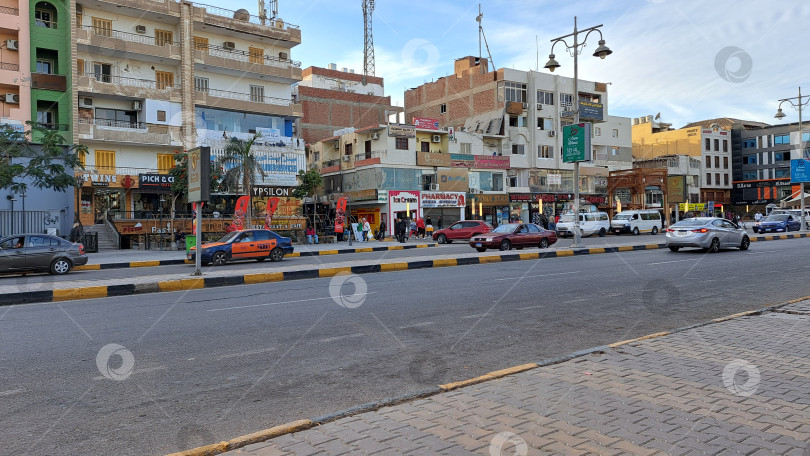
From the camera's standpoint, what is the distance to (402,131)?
1994 inches

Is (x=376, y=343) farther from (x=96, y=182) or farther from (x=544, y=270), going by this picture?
(x=96, y=182)

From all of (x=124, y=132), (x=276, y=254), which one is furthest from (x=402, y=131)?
(x=276, y=254)

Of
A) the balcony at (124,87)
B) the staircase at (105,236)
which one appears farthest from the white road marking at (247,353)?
the balcony at (124,87)

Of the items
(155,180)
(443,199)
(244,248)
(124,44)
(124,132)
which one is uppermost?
(124,44)

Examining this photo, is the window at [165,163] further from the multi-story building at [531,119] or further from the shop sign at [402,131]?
the multi-story building at [531,119]

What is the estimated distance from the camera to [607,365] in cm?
546

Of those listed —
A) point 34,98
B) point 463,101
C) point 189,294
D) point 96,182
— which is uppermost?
point 463,101

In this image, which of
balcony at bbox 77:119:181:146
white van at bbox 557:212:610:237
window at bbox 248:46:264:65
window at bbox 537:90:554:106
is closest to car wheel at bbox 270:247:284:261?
balcony at bbox 77:119:181:146

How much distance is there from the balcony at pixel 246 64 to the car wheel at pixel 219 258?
25.5 meters

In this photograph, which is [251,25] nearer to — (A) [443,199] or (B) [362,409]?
(A) [443,199]

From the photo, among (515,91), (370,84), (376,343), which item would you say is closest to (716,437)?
(376,343)

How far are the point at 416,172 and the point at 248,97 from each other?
15.9 meters

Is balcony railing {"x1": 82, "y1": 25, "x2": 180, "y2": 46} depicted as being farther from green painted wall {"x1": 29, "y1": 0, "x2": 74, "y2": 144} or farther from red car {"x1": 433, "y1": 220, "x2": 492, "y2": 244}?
red car {"x1": 433, "y1": 220, "x2": 492, "y2": 244}

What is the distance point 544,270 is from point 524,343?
9.39m
